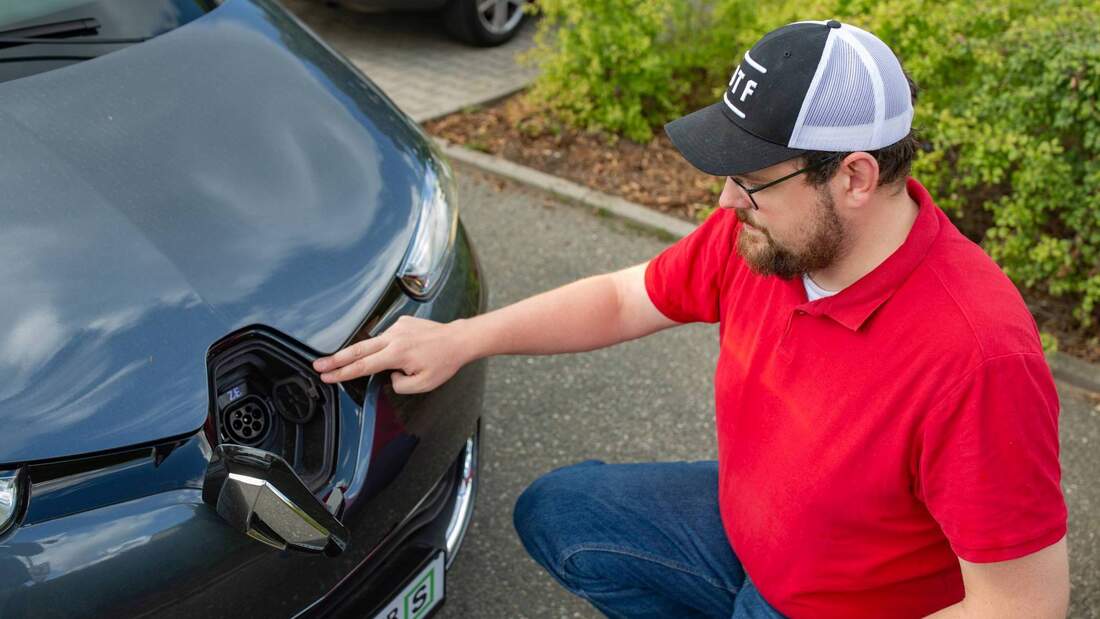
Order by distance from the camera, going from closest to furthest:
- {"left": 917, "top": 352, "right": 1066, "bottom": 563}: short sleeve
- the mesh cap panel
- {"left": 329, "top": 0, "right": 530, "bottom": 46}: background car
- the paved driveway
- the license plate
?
{"left": 917, "top": 352, "right": 1066, "bottom": 563}: short sleeve < the mesh cap panel < the license plate < the paved driveway < {"left": 329, "top": 0, "right": 530, "bottom": 46}: background car

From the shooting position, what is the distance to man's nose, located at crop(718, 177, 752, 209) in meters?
1.74

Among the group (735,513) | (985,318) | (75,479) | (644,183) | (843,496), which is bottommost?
(644,183)

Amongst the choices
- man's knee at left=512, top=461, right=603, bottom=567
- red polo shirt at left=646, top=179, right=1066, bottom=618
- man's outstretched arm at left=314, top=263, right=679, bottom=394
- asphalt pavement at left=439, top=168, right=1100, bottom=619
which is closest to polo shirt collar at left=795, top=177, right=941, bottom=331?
red polo shirt at left=646, top=179, right=1066, bottom=618

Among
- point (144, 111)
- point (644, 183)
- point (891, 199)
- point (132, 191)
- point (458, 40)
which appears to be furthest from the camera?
point (458, 40)

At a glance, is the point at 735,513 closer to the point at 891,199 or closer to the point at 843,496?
the point at 843,496

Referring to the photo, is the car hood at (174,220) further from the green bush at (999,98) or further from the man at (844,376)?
the green bush at (999,98)

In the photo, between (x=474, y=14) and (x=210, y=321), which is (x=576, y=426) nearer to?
(x=210, y=321)

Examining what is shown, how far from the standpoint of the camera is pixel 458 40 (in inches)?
249

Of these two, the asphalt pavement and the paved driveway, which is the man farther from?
the paved driveway

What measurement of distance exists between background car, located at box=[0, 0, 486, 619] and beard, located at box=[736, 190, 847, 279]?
683 millimetres

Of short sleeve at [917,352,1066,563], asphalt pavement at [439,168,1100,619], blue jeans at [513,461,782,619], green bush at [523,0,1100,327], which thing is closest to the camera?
short sleeve at [917,352,1066,563]

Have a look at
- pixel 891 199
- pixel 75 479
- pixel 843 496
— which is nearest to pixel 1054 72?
pixel 891 199

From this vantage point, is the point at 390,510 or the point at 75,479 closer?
the point at 75,479

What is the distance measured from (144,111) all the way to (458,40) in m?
4.47
